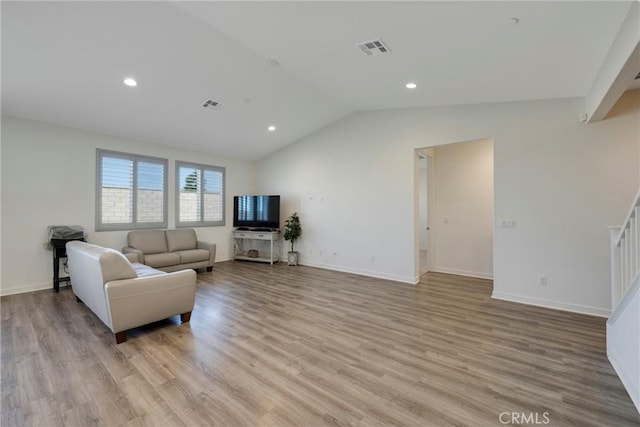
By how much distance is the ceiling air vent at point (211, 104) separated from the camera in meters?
4.42

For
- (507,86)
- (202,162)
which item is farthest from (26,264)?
(507,86)

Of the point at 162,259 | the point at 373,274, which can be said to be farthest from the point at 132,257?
the point at 373,274

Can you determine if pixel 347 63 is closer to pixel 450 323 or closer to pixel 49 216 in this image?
pixel 450 323

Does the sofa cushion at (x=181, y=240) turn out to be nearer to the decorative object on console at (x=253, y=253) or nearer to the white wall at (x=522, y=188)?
the decorative object on console at (x=253, y=253)

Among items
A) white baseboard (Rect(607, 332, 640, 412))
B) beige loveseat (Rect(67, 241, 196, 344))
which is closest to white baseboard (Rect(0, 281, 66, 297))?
beige loveseat (Rect(67, 241, 196, 344))

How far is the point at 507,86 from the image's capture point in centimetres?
345

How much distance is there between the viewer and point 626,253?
2393 millimetres

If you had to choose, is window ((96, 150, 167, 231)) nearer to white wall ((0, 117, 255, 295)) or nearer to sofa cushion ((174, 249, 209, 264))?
white wall ((0, 117, 255, 295))

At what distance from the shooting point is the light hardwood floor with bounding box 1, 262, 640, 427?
1729mm

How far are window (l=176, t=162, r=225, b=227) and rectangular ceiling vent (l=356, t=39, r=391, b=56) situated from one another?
4788 mm

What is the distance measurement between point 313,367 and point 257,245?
527 centimetres

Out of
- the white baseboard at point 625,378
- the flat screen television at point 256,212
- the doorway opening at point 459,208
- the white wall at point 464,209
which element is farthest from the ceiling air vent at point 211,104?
the white baseboard at point 625,378

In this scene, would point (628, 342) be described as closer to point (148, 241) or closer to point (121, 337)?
point (121, 337)

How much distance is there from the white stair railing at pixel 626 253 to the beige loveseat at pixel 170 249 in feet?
19.4
